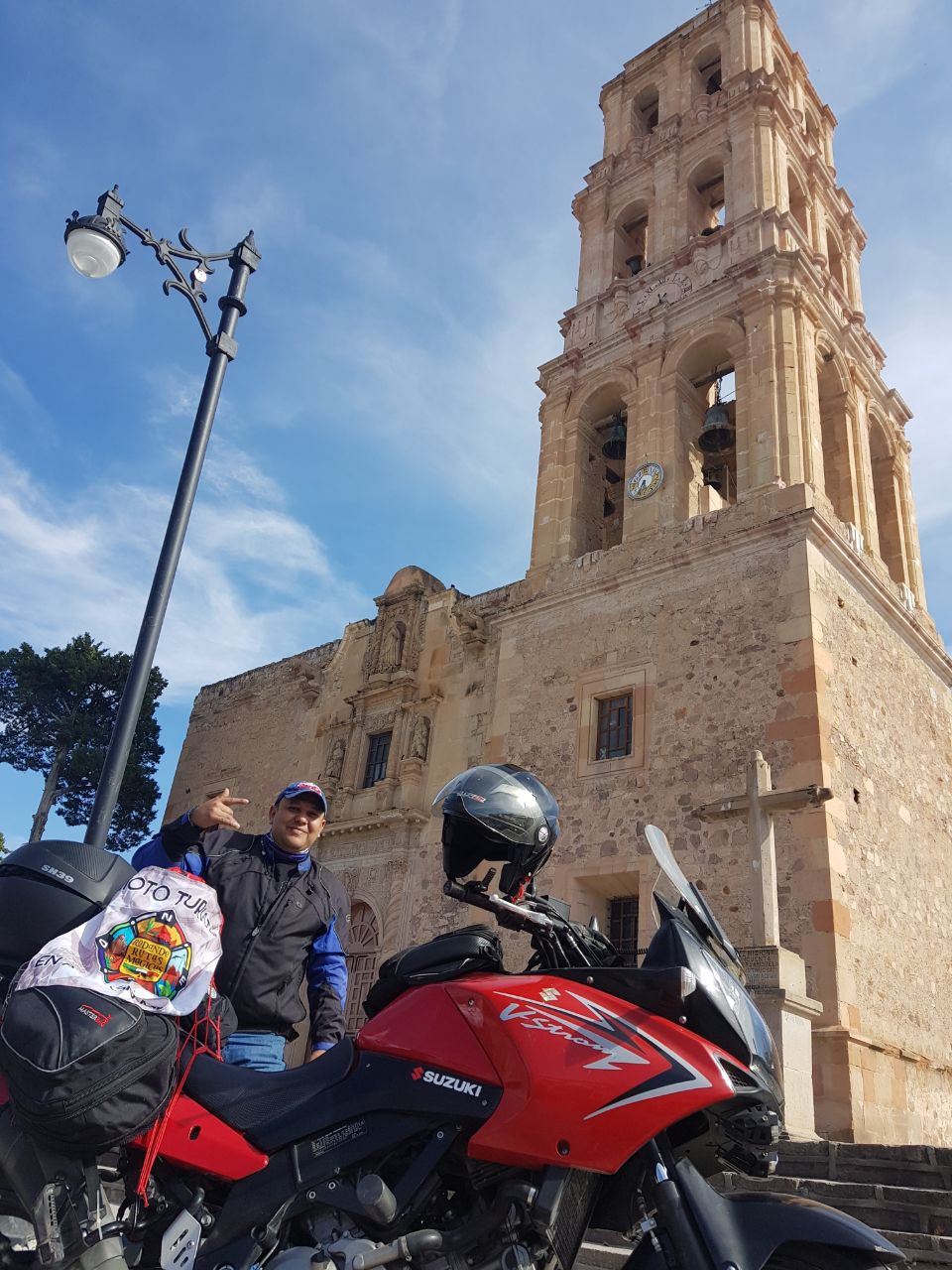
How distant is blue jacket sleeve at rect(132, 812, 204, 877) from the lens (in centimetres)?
304

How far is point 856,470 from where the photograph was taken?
14.3 m

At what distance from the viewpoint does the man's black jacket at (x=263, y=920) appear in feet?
9.91

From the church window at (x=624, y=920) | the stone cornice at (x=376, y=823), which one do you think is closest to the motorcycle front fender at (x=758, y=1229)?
the church window at (x=624, y=920)

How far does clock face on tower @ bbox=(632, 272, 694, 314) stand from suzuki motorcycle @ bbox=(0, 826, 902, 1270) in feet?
47.3

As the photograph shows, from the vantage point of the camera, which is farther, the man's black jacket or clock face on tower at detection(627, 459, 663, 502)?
clock face on tower at detection(627, 459, 663, 502)

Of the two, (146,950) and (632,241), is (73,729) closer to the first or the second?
(632,241)

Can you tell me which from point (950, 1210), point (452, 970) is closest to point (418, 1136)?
point (452, 970)

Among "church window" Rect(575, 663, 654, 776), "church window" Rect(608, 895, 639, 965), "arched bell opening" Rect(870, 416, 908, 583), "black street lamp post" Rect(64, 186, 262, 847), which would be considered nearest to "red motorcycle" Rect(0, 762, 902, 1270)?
"black street lamp post" Rect(64, 186, 262, 847)

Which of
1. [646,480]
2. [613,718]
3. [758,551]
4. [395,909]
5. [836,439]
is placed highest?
[836,439]

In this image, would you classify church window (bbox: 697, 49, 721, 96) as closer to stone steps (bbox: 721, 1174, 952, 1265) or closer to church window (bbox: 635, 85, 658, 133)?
church window (bbox: 635, 85, 658, 133)

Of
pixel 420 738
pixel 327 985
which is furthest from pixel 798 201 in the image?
pixel 327 985

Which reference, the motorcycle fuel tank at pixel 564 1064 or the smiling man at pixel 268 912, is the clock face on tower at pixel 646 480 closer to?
the smiling man at pixel 268 912

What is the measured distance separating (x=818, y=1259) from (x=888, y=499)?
1553 cm

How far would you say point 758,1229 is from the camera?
1.87 meters
